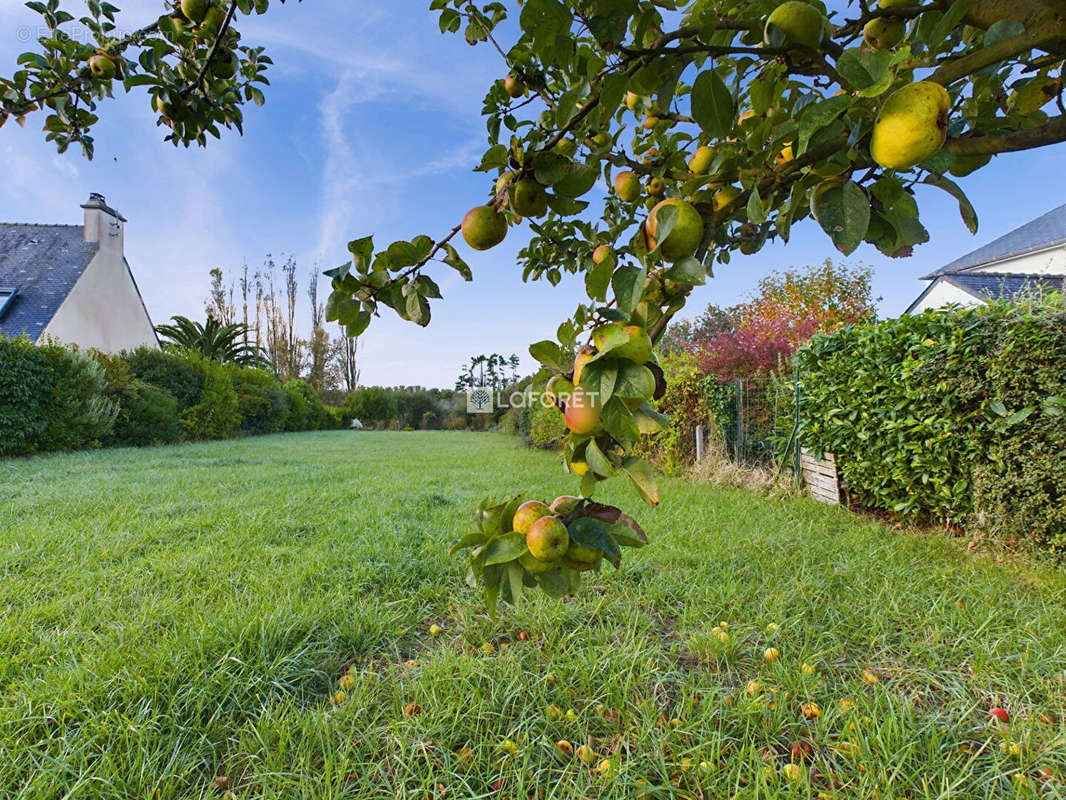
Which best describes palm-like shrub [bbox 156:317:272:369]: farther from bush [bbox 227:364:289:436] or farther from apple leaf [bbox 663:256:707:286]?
apple leaf [bbox 663:256:707:286]

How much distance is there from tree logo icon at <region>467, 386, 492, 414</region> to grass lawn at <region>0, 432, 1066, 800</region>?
20.2 m

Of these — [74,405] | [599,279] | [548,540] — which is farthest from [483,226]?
[74,405]

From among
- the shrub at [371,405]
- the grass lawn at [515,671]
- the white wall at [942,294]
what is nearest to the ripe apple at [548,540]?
the grass lawn at [515,671]

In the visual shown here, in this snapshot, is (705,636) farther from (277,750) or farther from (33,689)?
(33,689)

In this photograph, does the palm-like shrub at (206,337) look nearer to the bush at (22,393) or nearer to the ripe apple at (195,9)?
the bush at (22,393)

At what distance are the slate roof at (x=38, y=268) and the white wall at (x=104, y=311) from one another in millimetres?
232

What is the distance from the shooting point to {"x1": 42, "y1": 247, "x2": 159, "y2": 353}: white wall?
12.6 metres

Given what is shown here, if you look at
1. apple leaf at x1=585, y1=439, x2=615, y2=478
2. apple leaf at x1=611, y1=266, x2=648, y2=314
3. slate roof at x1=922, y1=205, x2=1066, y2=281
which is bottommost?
apple leaf at x1=585, y1=439, x2=615, y2=478

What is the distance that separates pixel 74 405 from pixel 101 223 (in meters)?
9.03

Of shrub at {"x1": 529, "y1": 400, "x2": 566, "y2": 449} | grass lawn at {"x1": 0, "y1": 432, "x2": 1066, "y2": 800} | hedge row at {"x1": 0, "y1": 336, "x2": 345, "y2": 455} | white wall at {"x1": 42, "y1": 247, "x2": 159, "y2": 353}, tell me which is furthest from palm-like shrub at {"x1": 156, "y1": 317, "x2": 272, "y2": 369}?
grass lawn at {"x1": 0, "y1": 432, "x2": 1066, "y2": 800}

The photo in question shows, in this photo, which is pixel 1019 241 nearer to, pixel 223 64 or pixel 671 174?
pixel 671 174

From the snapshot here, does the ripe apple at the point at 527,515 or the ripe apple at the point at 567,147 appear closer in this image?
the ripe apple at the point at 527,515

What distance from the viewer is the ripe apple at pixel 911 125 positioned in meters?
0.47

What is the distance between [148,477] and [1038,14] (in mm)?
7279
